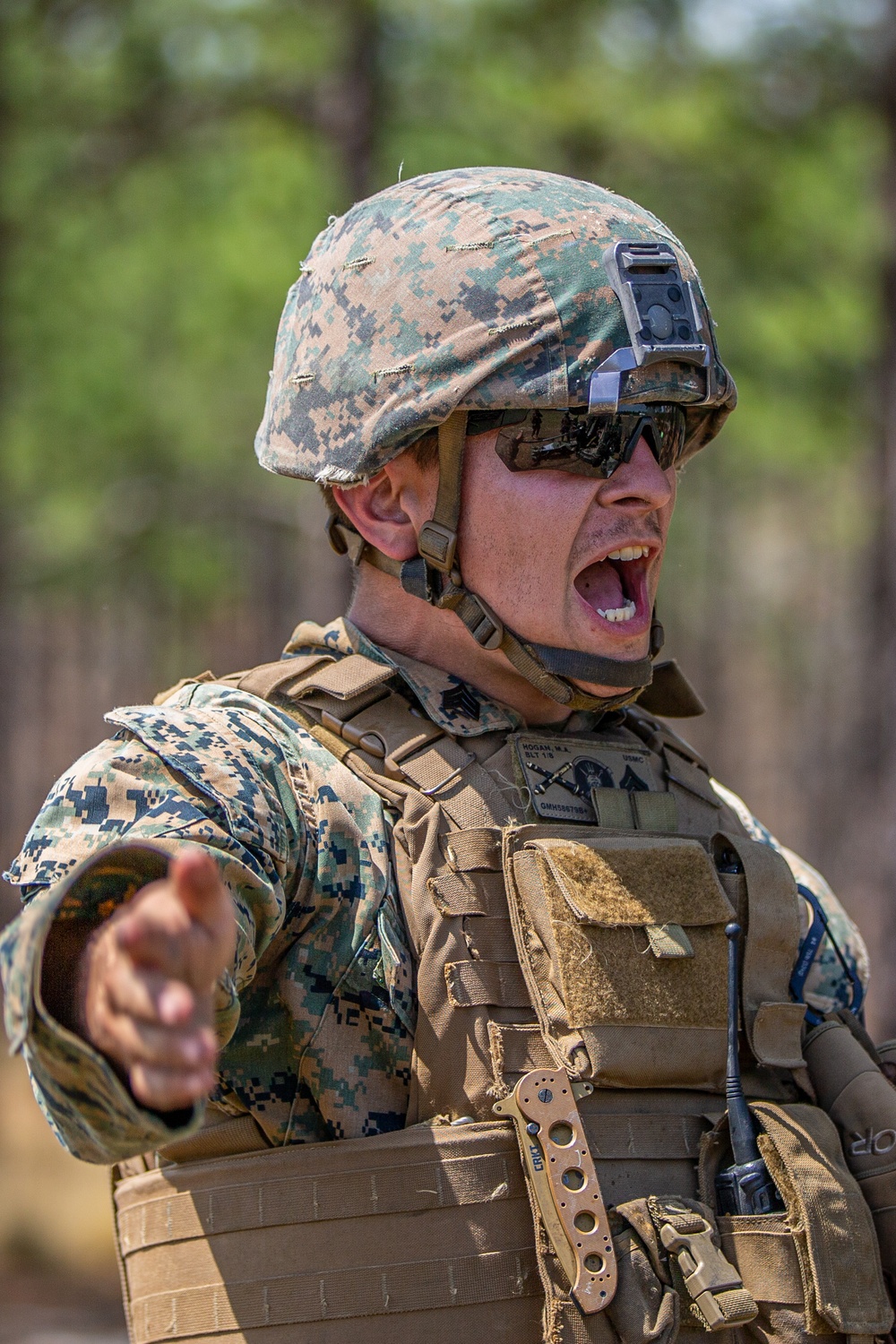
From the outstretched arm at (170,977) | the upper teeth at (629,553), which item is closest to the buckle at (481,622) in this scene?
the upper teeth at (629,553)

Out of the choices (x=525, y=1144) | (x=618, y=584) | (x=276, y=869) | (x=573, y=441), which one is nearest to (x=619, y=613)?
(x=618, y=584)

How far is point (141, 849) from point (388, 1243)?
84cm

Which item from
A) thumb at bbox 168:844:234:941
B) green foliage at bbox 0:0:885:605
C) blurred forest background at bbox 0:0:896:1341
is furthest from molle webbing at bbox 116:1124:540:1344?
green foliage at bbox 0:0:885:605

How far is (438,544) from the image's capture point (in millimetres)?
2795

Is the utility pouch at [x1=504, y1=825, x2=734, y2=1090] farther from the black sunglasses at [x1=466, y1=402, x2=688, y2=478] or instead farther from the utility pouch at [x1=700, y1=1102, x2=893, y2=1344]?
the black sunglasses at [x1=466, y1=402, x2=688, y2=478]

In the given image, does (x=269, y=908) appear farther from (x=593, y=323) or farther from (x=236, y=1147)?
(x=593, y=323)

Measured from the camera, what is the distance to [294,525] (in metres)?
15.3

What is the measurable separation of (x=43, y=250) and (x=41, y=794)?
229 inches

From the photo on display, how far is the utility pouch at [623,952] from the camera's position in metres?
2.50

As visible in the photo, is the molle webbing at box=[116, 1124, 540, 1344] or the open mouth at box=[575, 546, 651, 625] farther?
the open mouth at box=[575, 546, 651, 625]

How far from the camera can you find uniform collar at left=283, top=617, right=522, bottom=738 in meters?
2.79

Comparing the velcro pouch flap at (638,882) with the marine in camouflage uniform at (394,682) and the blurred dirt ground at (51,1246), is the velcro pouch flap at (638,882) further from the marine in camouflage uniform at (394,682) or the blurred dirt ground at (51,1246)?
the blurred dirt ground at (51,1246)

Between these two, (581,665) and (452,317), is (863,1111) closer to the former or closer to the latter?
(581,665)

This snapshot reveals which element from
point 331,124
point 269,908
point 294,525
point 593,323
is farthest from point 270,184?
point 269,908
